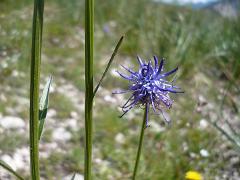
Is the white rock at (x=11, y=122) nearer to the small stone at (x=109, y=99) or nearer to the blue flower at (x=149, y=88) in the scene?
the small stone at (x=109, y=99)

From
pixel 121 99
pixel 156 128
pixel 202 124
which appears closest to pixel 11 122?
pixel 156 128

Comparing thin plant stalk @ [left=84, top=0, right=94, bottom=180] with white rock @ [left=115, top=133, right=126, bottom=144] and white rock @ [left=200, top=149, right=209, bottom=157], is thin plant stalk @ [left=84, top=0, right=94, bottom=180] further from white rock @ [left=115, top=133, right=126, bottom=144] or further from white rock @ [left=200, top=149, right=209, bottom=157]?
white rock @ [left=115, top=133, right=126, bottom=144]

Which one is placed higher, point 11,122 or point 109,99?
point 109,99

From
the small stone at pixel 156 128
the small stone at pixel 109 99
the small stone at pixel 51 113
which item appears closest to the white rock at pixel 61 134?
the small stone at pixel 51 113

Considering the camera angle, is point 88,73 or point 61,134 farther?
point 61,134

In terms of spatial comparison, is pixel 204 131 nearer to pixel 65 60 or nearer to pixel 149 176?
pixel 149 176

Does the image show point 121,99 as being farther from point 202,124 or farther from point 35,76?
point 35,76

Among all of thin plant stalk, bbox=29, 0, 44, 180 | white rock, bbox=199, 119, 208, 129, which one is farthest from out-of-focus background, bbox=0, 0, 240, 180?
thin plant stalk, bbox=29, 0, 44, 180
